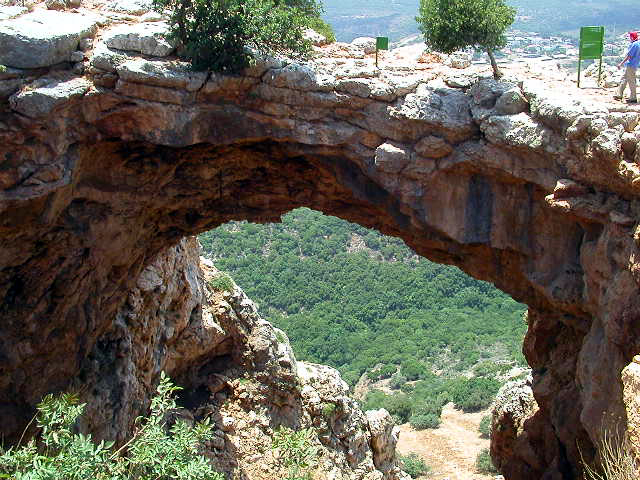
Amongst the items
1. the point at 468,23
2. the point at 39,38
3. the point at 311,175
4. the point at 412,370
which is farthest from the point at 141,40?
the point at 412,370

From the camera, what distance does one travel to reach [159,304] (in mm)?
18484

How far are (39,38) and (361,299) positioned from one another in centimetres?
3665

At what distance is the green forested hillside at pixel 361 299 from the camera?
44031 millimetres

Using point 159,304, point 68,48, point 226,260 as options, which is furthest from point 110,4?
point 226,260

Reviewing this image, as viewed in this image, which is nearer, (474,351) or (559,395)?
(559,395)

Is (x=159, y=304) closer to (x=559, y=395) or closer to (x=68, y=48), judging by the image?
(x=68, y=48)

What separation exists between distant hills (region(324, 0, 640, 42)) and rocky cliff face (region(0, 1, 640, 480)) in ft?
238

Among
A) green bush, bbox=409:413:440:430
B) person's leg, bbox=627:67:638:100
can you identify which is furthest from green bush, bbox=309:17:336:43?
green bush, bbox=409:413:440:430

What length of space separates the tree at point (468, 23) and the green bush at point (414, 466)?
18.8 metres

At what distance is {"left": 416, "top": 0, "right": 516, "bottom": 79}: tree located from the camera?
46.8ft

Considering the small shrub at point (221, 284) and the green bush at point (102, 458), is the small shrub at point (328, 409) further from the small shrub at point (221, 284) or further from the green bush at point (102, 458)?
the green bush at point (102, 458)

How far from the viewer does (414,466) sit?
3012 centimetres

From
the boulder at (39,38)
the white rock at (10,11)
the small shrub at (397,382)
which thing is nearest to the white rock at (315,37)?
the boulder at (39,38)

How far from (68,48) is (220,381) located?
31.9 feet
